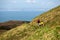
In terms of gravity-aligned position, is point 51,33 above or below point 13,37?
above

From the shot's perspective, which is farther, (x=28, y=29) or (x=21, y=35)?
(x=28, y=29)

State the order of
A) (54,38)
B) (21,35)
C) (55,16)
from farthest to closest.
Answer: (55,16) → (21,35) → (54,38)

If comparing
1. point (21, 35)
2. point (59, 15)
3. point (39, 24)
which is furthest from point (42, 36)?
point (59, 15)

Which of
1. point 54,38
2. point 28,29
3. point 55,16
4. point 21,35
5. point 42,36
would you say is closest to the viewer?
point 54,38

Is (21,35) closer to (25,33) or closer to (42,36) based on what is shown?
(25,33)

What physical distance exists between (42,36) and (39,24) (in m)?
8.76

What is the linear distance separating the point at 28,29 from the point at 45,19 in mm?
4539

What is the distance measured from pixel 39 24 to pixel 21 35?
360 centimetres

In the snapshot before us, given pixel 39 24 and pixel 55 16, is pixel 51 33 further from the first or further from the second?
pixel 55 16

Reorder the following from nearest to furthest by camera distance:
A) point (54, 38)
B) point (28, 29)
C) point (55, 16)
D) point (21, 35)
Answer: point (54, 38)
point (21, 35)
point (28, 29)
point (55, 16)

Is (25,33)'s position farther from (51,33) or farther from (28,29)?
(51,33)

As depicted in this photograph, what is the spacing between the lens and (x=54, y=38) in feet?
62.8

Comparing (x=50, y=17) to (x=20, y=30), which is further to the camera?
(x=50, y=17)

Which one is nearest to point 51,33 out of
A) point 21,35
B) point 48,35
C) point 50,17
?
point 48,35
